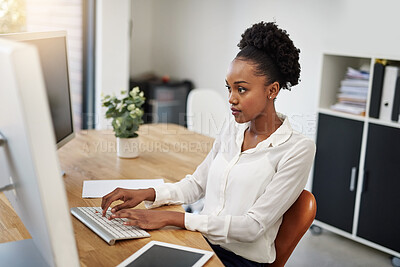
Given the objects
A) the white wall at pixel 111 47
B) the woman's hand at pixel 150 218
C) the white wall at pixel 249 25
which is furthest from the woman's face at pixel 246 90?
the white wall at pixel 111 47

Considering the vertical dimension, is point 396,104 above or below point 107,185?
above

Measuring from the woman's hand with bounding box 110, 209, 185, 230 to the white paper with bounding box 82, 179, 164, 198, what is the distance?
31 centimetres

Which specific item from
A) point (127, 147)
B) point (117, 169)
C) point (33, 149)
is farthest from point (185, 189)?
point (33, 149)

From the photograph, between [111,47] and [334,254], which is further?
[111,47]

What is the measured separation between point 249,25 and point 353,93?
48.3 inches

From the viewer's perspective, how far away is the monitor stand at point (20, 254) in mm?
1104

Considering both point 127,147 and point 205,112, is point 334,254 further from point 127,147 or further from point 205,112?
point 127,147

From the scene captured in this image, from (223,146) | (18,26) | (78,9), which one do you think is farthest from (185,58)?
(223,146)

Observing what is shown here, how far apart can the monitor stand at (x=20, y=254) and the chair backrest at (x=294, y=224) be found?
0.72 meters

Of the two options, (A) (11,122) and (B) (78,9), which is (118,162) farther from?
(B) (78,9)

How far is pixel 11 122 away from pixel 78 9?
3326mm

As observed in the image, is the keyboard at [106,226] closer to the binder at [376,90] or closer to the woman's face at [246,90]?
the woman's face at [246,90]

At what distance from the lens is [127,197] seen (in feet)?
4.84

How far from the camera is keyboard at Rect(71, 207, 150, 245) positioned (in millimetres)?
1243
